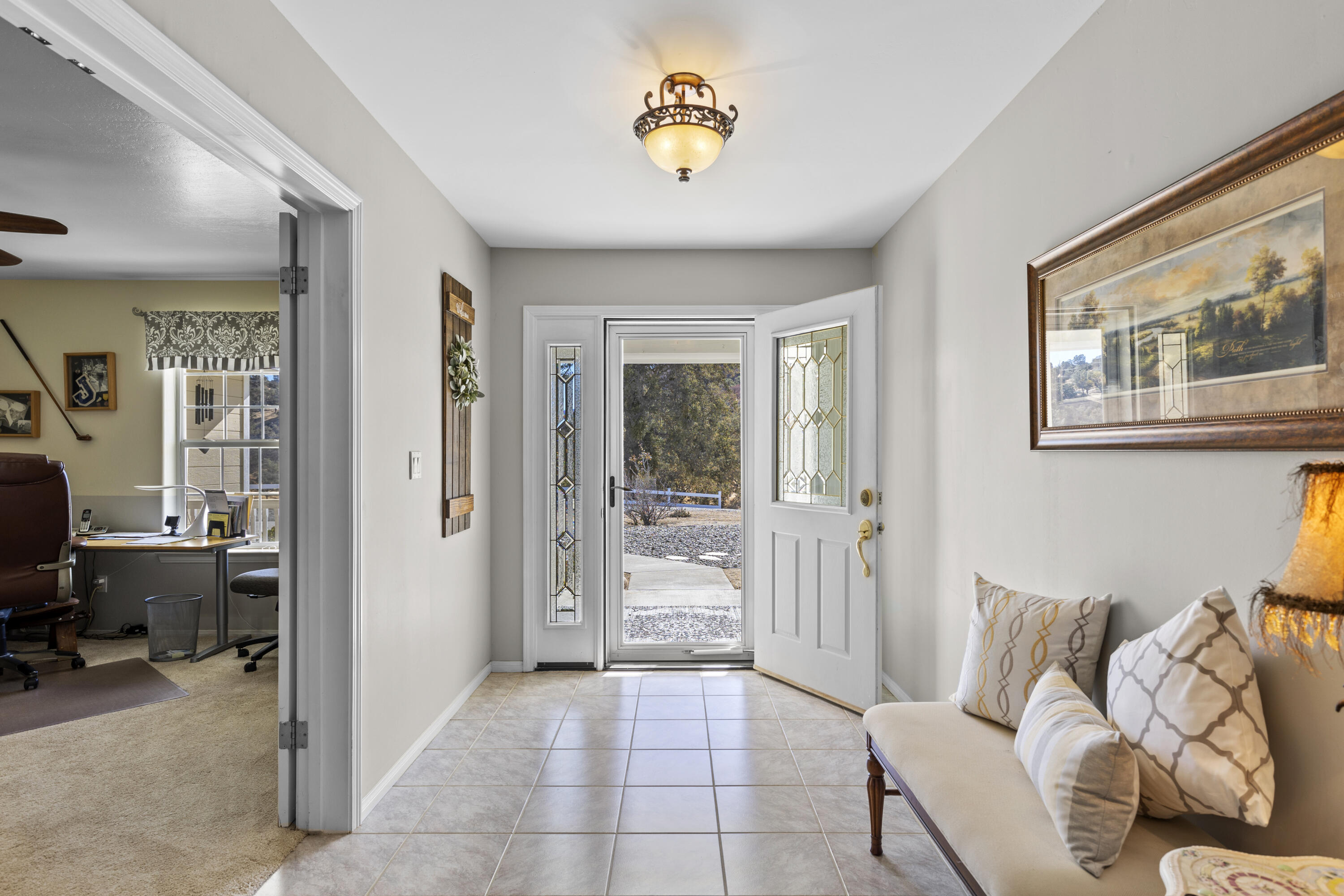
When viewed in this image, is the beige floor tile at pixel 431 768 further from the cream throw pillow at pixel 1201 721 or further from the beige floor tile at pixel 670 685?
the cream throw pillow at pixel 1201 721

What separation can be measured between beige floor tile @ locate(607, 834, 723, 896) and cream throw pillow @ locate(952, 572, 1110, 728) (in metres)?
0.89

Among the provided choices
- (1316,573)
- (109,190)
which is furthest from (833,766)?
(109,190)

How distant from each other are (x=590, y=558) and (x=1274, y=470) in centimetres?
330

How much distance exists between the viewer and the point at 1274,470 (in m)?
1.36

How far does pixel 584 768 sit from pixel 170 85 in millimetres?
2530

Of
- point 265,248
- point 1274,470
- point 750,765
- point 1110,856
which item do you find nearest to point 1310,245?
point 1274,470

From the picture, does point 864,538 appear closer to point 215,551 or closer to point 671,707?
point 671,707

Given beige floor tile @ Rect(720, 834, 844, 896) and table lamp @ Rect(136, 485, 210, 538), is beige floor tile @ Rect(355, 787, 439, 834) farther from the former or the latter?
table lamp @ Rect(136, 485, 210, 538)

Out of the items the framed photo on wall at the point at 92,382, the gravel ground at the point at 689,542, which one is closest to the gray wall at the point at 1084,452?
the gravel ground at the point at 689,542

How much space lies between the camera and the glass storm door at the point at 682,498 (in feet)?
14.3

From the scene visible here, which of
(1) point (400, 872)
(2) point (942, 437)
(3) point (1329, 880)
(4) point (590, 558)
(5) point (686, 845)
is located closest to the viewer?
(3) point (1329, 880)

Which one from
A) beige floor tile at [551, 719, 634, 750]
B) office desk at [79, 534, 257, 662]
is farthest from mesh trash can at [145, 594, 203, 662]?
beige floor tile at [551, 719, 634, 750]

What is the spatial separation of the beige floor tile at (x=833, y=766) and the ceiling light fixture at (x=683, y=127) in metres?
2.25

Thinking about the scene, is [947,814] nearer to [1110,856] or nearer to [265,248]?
[1110,856]
